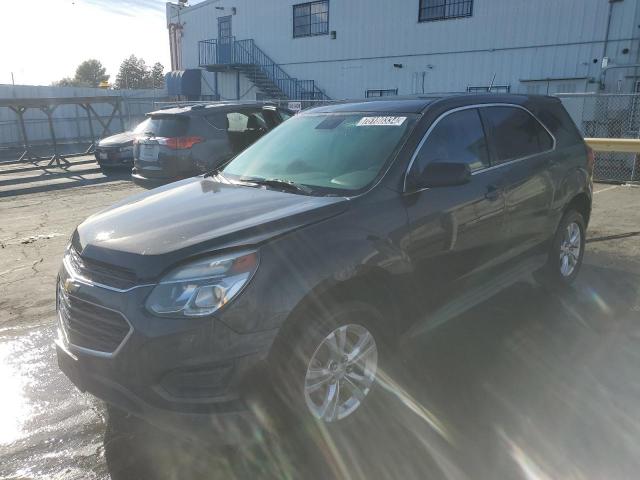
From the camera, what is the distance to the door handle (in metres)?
3.71

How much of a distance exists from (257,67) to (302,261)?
2474 centimetres

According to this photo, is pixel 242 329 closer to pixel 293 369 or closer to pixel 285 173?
pixel 293 369

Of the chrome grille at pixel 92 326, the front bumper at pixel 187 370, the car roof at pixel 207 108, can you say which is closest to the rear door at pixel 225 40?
the car roof at pixel 207 108

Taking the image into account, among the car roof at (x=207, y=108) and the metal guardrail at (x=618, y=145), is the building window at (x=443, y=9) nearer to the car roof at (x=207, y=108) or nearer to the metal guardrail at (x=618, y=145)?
the metal guardrail at (x=618, y=145)

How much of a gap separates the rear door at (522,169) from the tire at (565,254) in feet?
1.12

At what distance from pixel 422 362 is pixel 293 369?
1538 millimetres

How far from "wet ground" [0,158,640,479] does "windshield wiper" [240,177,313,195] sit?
Answer: 1.17 m

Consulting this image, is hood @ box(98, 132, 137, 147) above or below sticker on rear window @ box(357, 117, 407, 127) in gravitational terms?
below

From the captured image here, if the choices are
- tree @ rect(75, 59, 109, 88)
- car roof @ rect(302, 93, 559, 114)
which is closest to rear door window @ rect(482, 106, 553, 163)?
car roof @ rect(302, 93, 559, 114)

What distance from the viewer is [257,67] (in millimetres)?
25562

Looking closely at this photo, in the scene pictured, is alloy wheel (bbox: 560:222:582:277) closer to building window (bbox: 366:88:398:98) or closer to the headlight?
the headlight

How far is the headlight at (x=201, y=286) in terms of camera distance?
2375mm

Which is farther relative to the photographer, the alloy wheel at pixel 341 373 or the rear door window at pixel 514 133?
the rear door window at pixel 514 133

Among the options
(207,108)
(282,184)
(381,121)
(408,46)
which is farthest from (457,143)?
(408,46)
